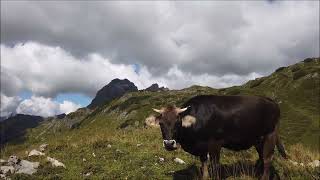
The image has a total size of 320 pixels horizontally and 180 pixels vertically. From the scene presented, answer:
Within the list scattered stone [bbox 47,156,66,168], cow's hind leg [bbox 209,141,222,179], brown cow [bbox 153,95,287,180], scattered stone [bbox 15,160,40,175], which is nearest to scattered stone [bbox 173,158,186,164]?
brown cow [bbox 153,95,287,180]

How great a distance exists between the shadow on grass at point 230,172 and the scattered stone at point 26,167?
6367mm

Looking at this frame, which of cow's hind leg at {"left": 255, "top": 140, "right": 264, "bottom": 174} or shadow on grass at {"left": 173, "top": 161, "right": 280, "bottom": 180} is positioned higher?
cow's hind leg at {"left": 255, "top": 140, "right": 264, "bottom": 174}

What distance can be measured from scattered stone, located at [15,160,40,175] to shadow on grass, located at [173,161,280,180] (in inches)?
251

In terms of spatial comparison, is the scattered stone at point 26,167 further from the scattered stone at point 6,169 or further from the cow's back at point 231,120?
the cow's back at point 231,120

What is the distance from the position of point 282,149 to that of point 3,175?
39.1 ft

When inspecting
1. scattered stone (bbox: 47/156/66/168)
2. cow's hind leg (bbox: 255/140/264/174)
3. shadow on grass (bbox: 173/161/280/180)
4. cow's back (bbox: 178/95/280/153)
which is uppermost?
cow's back (bbox: 178/95/280/153)

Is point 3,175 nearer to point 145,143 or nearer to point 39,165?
point 39,165

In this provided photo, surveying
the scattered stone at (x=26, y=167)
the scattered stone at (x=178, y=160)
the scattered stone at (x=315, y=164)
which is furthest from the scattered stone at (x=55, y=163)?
the scattered stone at (x=315, y=164)

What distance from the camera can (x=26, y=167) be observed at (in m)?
19.1

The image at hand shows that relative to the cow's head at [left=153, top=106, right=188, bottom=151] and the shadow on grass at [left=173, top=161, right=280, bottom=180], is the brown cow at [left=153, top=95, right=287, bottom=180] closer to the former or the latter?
the cow's head at [left=153, top=106, right=188, bottom=151]

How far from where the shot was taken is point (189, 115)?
15.5 m

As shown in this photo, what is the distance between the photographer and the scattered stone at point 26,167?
18.6 metres

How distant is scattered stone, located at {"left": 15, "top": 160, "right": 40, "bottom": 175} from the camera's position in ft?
61.1

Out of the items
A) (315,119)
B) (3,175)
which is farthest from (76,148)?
(315,119)
